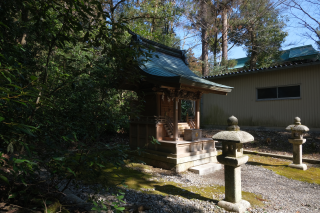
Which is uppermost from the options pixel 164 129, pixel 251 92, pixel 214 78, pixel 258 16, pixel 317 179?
pixel 258 16

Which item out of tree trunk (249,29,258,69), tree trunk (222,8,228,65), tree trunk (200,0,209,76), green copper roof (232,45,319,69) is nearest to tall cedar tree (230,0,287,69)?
tree trunk (249,29,258,69)

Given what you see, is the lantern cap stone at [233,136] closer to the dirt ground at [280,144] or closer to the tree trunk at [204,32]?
the dirt ground at [280,144]

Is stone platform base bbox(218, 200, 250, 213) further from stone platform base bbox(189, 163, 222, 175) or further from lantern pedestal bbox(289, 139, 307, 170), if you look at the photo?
lantern pedestal bbox(289, 139, 307, 170)

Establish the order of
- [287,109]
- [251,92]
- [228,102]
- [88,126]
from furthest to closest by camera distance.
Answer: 1. [228,102]
2. [251,92]
3. [287,109]
4. [88,126]

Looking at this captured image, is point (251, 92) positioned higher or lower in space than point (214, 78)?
lower

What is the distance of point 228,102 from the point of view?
40.9 ft

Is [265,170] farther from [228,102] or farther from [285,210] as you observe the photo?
[228,102]

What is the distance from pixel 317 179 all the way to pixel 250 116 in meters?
6.33

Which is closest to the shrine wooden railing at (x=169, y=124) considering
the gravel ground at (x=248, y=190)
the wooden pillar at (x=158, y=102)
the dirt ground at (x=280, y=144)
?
the wooden pillar at (x=158, y=102)

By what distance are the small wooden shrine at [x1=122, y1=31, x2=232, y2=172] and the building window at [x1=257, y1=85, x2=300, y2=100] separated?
4.98m

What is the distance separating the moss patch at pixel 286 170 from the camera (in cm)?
547

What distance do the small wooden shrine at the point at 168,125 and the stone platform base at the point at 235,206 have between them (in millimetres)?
2279

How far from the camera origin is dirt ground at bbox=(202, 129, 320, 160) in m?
7.91

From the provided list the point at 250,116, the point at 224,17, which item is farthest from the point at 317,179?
the point at 224,17
